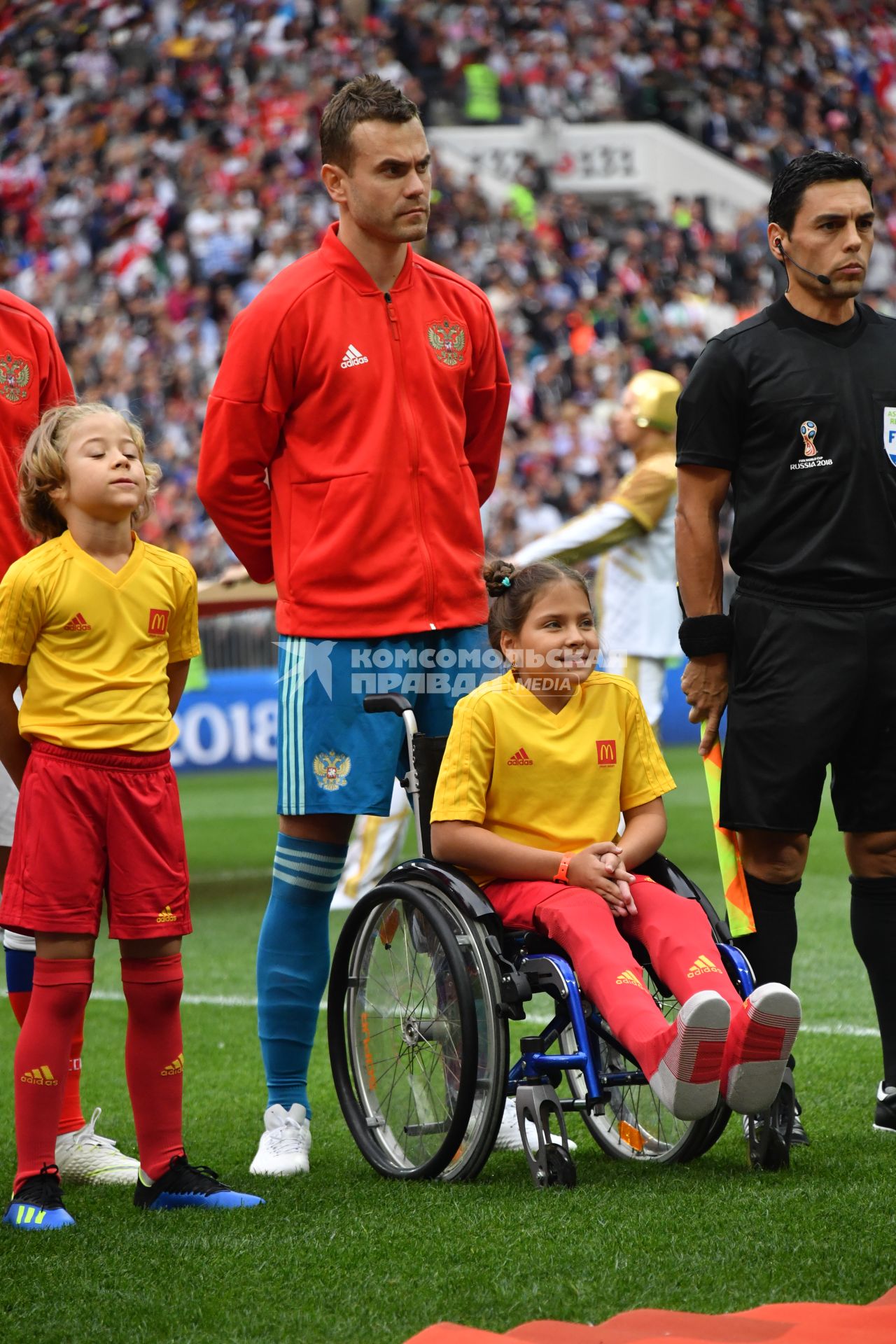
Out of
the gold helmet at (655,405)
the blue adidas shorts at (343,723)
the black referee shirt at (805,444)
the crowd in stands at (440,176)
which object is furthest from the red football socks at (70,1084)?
the crowd in stands at (440,176)

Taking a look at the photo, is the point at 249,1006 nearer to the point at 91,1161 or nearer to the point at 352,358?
the point at 91,1161

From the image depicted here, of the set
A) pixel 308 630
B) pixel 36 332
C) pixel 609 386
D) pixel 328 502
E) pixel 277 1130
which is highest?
pixel 609 386

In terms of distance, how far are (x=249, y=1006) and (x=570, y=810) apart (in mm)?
2766

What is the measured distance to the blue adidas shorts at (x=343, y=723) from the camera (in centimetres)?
400

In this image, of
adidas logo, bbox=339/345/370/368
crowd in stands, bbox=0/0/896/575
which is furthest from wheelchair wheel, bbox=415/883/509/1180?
crowd in stands, bbox=0/0/896/575

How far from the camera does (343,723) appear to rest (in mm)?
4020

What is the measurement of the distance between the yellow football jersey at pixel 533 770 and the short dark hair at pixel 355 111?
124 cm

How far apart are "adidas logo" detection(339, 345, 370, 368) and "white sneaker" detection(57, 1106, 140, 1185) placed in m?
1.73

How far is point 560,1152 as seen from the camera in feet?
11.7

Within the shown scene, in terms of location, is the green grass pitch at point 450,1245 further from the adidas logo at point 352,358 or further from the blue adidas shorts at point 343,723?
the adidas logo at point 352,358

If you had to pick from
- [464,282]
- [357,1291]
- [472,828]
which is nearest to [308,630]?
[472,828]

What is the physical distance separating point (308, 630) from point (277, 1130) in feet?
3.57

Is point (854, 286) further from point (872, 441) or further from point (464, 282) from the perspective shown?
point (464, 282)

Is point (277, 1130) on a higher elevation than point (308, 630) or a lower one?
lower
